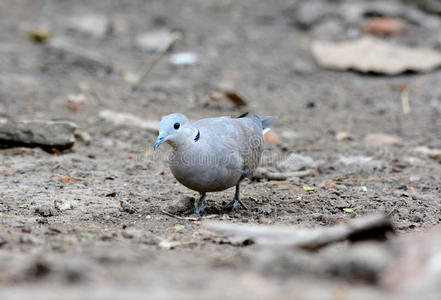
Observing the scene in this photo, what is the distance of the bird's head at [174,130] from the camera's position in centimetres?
396

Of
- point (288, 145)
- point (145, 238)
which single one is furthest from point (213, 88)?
point (145, 238)

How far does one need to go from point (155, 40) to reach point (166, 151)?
14.1 ft

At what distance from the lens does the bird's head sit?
3.96 m

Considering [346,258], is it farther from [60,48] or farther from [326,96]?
[60,48]

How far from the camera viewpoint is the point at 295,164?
5.48 metres

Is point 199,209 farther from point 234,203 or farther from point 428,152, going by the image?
point 428,152

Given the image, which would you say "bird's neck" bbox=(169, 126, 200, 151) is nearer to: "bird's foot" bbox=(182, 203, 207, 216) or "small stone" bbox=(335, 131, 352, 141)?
"bird's foot" bbox=(182, 203, 207, 216)

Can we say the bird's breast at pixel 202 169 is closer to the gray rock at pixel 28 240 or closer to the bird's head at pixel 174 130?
the bird's head at pixel 174 130

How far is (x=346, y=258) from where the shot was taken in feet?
7.26

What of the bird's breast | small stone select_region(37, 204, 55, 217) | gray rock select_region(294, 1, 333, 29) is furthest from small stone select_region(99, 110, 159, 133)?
gray rock select_region(294, 1, 333, 29)

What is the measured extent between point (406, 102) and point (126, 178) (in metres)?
4.27

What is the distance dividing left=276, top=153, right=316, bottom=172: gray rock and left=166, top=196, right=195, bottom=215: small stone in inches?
53.2

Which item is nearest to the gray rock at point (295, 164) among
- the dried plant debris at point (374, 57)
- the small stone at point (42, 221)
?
the small stone at point (42, 221)

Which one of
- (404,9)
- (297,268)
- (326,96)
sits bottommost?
(326,96)
